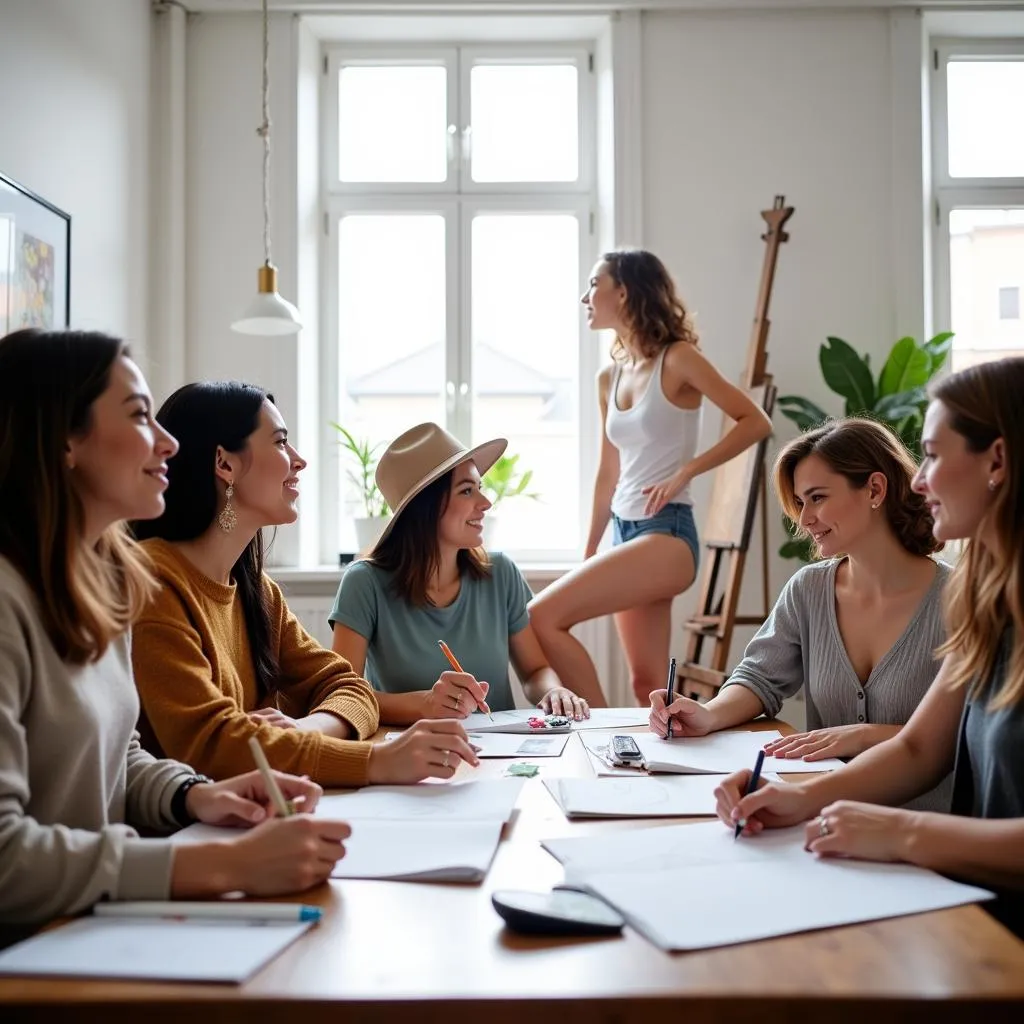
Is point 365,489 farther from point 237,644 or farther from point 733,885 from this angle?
point 733,885

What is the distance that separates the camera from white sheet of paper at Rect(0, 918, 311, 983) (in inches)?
31.4

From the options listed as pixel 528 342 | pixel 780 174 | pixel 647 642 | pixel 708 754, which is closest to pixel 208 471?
pixel 708 754

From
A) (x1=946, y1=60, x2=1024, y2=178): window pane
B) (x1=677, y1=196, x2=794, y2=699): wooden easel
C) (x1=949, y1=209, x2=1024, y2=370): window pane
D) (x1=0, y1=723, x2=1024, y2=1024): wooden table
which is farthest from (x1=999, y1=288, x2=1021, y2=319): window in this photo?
(x1=0, y1=723, x2=1024, y2=1024): wooden table

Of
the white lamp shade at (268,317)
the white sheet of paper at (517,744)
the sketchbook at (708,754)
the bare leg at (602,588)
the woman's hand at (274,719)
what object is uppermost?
the white lamp shade at (268,317)

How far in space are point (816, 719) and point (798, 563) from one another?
2237mm

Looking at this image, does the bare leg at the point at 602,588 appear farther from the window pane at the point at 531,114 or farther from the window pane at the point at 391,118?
the window pane at the point at 391,118

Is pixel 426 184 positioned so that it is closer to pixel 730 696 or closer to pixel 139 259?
pixel 139 259

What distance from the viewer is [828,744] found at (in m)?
1.54

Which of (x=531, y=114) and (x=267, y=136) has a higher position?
(x=531, y=114)

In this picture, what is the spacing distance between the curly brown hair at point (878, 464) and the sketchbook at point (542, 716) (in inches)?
18.5

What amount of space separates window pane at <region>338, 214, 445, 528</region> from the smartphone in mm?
2864

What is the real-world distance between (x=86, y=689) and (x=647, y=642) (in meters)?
2.20

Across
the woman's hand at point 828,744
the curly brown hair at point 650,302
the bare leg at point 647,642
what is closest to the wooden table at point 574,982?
the woman's hand at point 828,744

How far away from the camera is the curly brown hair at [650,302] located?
3.08 metres
